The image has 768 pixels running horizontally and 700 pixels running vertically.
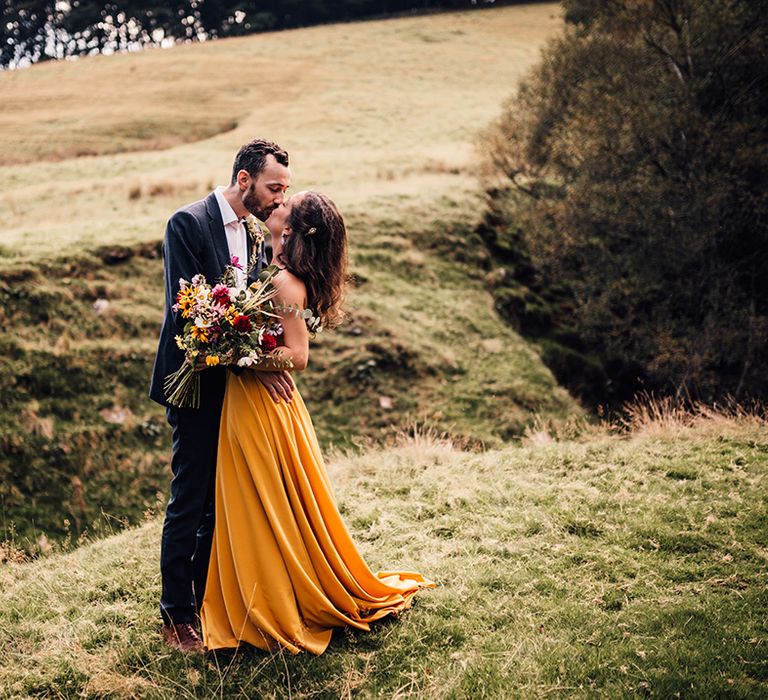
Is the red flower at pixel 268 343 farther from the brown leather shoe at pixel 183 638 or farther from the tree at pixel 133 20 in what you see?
the tree at pixel 133 20

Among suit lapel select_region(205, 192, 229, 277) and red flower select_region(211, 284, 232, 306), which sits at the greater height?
suit lapel select_region(205, 192, 229, 277)

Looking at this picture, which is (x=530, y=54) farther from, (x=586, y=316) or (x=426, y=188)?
(x=586, y=316)

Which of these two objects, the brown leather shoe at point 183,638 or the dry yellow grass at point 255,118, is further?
the dry yellow grass at point 255,118

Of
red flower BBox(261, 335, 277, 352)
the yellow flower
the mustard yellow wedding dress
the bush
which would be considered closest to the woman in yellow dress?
the mustard yellow wedding dress

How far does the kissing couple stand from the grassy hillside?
14.2ft

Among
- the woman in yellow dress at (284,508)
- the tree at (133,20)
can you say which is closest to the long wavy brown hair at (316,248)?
the woman in yellow dress at (284,508)

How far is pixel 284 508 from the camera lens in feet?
13.8

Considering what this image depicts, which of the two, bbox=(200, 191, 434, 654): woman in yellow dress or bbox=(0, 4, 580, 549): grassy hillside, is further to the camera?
bbox=(0, 4, 580, 549): grassy hillside

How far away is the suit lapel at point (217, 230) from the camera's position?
4.44m

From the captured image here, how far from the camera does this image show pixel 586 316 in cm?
1628

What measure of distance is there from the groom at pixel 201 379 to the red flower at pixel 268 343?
0.87ft

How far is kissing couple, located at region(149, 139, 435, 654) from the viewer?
13.8 feet

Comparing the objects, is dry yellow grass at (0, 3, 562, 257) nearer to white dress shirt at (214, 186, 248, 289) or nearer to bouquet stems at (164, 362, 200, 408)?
white dress shirt at (214, 186, 248, 289)

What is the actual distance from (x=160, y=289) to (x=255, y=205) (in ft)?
31.5
